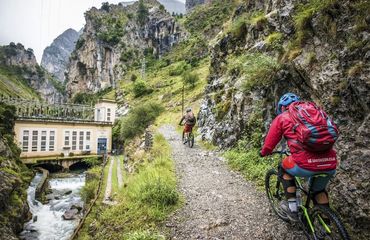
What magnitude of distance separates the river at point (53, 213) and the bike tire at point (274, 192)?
1441cm

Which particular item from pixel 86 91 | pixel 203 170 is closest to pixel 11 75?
pixel 86 91

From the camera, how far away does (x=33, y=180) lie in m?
29.2

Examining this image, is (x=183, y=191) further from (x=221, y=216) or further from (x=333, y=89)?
(x=333, y=89)

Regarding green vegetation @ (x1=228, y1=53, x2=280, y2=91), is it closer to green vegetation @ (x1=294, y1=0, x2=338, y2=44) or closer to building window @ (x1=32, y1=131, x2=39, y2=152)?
green vegetation @ (x1=294, y1=0, x2=338, y2=44)

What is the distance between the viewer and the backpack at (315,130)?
138 inches

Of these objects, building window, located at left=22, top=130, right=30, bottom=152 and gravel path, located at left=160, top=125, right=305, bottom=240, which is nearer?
gravel path, located at left=160, top=125, right=305, bottom=240

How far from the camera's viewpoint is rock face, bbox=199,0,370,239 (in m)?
4.64

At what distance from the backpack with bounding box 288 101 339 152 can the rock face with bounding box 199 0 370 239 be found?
1483 millimetres

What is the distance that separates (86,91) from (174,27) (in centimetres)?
4512

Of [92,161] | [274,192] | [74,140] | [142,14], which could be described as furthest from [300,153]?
[142,14]

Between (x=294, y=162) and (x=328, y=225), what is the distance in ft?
2.94

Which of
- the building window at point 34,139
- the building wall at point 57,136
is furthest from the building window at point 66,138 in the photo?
the building window at point 34,139

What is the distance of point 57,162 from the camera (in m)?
39.2

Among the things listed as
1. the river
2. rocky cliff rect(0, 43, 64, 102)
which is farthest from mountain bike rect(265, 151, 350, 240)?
rocky cliff rect(0, 43, 64, 102)
